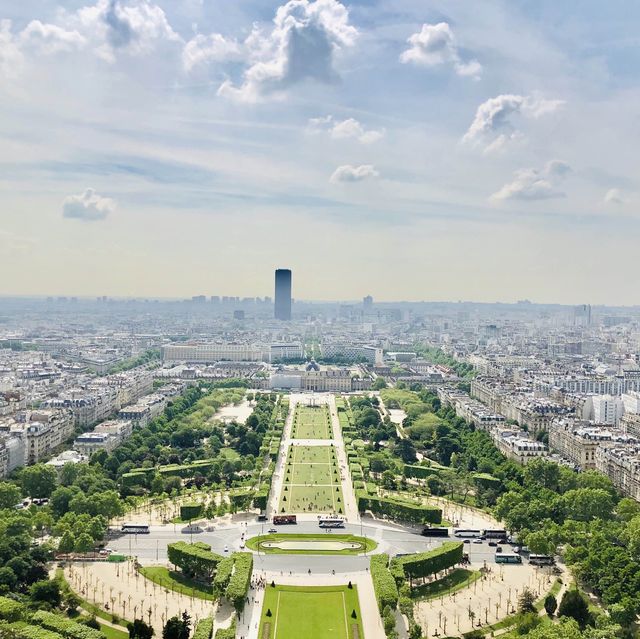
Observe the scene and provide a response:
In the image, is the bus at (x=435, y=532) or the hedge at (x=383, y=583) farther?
the bus at (x=435, y=532)

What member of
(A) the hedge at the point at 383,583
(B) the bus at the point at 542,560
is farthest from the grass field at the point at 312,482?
(B) the bus at the point at 542,560

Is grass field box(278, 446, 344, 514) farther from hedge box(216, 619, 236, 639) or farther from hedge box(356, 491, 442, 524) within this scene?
hedge box(216, 619, 236, 639)

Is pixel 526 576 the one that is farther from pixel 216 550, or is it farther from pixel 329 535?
pixel 216 550

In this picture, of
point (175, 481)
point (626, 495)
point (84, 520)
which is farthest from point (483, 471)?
point (84, 520)

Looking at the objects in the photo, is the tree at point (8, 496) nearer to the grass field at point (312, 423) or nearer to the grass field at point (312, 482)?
the grass field at point (312, 482)

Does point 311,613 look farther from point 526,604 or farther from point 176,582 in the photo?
point 526,604

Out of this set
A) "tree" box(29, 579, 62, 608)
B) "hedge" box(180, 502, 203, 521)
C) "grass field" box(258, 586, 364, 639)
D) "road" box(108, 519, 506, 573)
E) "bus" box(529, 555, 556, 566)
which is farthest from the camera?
"hedge" box(180, 502, 203, 521)

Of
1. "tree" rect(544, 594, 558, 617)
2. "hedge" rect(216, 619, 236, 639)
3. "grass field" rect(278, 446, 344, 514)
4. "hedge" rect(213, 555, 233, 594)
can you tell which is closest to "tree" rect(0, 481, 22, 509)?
"hedge" rect(213, 555, 233, 594)
